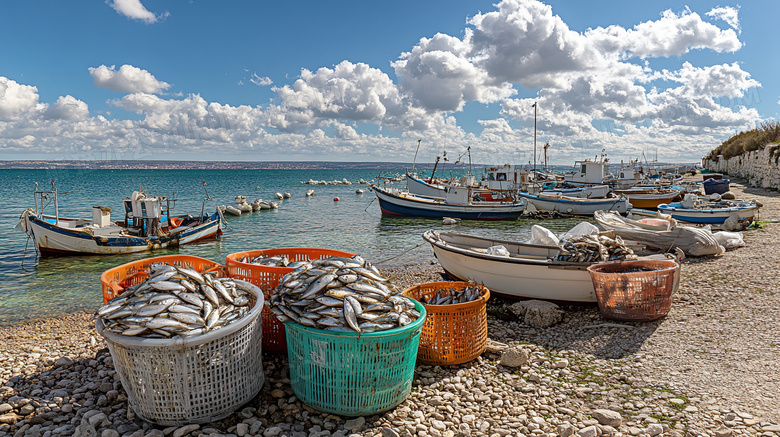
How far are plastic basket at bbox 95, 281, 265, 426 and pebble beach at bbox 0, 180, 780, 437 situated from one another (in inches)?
5.5

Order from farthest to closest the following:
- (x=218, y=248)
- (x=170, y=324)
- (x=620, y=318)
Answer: (x=218, y=248) < (x=620, y=318) < (x=170, y=324)

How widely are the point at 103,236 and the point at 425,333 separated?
15.0m

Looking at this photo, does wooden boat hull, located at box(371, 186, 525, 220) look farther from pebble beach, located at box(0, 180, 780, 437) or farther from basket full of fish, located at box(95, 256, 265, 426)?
basket full of fish, located at box(95, 256, 265, 426)

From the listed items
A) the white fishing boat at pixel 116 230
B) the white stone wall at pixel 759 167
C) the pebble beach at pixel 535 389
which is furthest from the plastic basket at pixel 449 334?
the white stone wall at pixel 759 167

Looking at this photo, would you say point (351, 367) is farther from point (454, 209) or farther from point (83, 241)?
point (454, 209)

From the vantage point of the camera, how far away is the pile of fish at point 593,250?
7309 mm

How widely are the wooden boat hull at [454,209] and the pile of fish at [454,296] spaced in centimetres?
1976

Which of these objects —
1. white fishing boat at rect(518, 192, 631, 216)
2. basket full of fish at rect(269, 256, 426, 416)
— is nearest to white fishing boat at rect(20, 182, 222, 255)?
basket full of fish at rect(269, 256, 426, 416)

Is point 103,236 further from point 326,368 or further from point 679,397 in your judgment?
point 679,397

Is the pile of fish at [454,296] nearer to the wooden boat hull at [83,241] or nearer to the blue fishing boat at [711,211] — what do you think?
the wooden boat hull at [83,241]

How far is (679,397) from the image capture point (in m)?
4.30

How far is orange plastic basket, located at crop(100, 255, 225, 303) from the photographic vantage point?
487 cm

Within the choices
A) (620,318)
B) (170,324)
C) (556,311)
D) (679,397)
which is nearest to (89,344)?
(170,324)

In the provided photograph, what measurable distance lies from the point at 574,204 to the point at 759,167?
62.5ft
